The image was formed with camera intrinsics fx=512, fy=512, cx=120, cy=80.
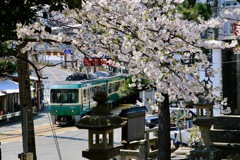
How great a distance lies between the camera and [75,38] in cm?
880

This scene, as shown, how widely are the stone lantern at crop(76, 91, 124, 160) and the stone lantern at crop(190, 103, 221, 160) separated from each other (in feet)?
21.7

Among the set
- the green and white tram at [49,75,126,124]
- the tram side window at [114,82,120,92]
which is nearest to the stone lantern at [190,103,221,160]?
the green and white tram at [49,75,126,124]

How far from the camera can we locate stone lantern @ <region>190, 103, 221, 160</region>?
1409 cm

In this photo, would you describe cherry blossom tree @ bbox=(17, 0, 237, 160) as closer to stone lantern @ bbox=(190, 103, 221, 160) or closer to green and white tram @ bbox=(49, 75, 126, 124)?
stone lantern @ bbox=(190, 103, 221, 160)

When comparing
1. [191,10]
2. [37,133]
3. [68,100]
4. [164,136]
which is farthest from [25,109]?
[68,100]

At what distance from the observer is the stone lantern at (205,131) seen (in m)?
14.1

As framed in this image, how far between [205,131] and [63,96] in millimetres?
16718

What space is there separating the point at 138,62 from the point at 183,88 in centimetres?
186

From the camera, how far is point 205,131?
14359 mm

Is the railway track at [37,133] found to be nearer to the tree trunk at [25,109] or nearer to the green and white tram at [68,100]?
the green and white tram at [68,100]

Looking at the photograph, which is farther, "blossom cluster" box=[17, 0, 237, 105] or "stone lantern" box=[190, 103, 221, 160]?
"stone lantern" box=[190, 103, 221, 160]

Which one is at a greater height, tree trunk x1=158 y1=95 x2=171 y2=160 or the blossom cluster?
the blossom cluster

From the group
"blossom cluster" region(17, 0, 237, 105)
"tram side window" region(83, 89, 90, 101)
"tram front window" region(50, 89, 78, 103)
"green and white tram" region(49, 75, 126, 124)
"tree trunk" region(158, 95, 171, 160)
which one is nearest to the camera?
"blossom cluster" region(17, 0, 237, 105)

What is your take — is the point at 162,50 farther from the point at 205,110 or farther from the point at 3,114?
the point at 3,114
